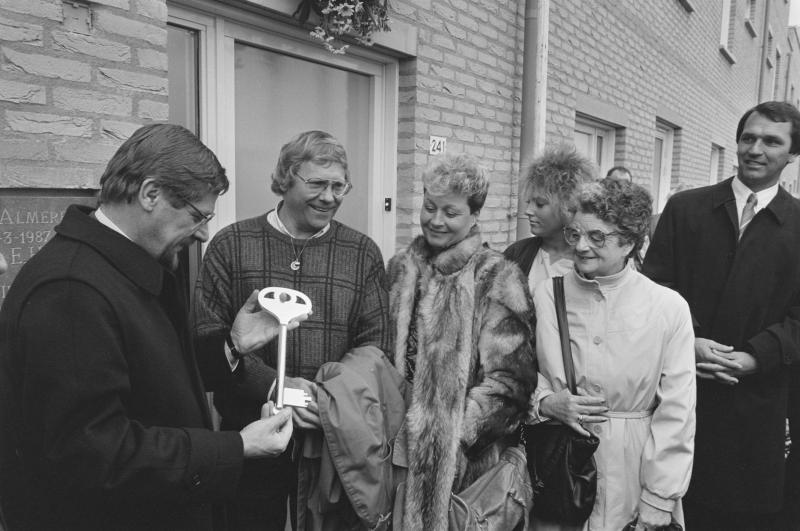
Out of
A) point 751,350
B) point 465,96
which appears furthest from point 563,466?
point 465,96

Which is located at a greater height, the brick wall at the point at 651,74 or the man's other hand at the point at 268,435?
the brick wall at the point at 651,74

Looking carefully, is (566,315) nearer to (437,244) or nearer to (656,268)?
(437,244)

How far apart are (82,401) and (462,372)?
1.23 m

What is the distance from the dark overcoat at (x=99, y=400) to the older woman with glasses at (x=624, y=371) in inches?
46.3

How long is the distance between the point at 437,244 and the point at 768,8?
15.0 meters

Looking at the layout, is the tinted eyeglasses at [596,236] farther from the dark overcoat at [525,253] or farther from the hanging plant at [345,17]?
the hanging plant at [345,17]

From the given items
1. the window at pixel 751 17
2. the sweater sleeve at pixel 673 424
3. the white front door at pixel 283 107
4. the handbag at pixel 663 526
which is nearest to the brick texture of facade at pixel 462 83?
the white front door at pixel 283 107

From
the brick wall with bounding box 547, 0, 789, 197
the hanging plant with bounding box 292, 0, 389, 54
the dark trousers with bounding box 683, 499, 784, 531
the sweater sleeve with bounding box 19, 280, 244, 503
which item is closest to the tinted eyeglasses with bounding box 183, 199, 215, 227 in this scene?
the sweater sleeve with bounding box 19, 280, 244, 503

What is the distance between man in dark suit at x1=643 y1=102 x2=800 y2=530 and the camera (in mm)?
2439

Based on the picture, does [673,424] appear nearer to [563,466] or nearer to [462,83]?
[563,466]

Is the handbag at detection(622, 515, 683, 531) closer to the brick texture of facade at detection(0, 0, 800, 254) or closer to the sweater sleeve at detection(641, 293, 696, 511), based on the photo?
the sweater sleeve at detection(641, 293, 696, 511)

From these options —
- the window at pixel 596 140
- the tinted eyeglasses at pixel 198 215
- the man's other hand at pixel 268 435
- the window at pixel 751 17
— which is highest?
the window at pixel 751 17

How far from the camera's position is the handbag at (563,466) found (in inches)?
78.8

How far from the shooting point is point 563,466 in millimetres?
2023
